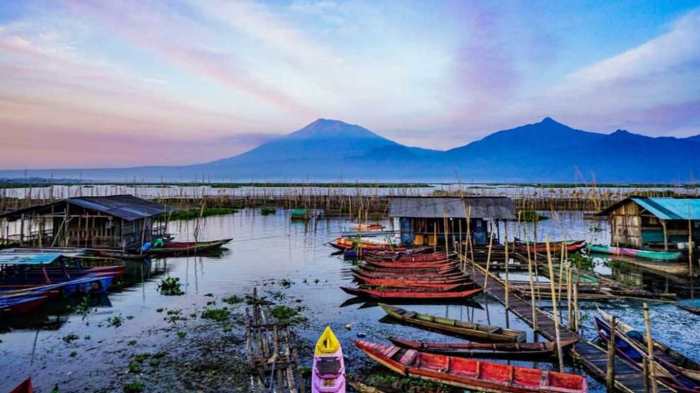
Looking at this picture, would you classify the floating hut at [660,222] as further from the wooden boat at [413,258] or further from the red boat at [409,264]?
the red boat at [409,264]

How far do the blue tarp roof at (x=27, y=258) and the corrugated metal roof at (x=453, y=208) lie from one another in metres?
16.8

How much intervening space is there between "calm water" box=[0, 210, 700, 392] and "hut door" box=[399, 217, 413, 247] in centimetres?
428

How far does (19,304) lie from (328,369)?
1211cm

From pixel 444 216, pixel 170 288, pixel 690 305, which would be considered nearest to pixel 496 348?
pixel 690 305

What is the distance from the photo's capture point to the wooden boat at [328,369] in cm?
789

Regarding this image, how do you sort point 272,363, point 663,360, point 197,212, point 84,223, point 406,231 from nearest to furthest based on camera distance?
1. point 663,360
2. point 272,363
3. point 84,223
4. point 406,231
5. point 197,212

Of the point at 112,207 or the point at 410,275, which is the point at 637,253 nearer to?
the point at 410,275

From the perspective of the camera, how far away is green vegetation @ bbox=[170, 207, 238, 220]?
144ft

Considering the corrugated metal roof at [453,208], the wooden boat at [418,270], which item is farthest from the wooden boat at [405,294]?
the corrugated metal roof at [453,208]

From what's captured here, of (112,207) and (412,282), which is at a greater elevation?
(112,207)

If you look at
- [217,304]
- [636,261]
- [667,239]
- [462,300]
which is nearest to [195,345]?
[217,304]

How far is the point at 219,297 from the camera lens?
1730cm

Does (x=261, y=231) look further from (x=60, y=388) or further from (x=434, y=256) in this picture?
(x=60, y=388)

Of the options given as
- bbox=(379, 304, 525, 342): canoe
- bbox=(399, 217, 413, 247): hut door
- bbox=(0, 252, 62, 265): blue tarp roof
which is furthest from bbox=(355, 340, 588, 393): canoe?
bbox=(399, 217, 413, 247): hut door
